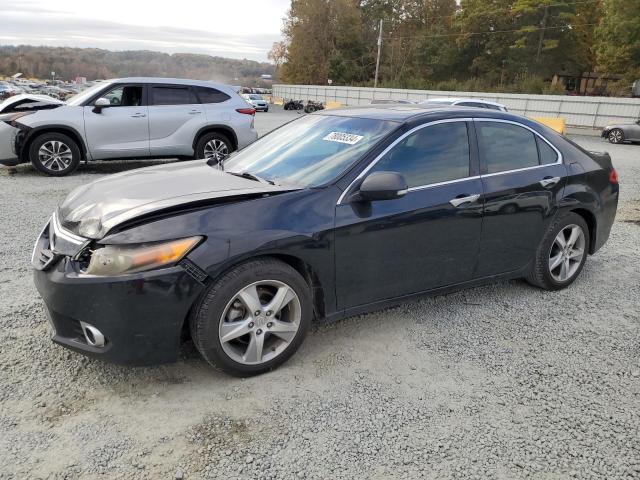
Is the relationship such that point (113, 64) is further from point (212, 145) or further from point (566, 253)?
point (566, 253)

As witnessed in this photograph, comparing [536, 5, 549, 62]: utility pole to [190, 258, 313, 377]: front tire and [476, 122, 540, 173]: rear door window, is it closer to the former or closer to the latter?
[476, 122, 540, 173]: rear door window

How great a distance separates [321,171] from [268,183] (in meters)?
0.35

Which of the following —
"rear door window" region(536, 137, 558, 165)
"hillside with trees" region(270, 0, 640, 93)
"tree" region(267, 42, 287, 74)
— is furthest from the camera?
"tree" region(267, 42, 287, 74)

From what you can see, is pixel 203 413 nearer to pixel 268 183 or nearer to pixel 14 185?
pixel 268 183

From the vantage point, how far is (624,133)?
64.0 feet

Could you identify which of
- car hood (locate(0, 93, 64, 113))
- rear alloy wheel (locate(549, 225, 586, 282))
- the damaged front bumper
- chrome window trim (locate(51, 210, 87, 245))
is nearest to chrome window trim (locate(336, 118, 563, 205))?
rear alloy wheel (locate(549, 225, 586, 282))

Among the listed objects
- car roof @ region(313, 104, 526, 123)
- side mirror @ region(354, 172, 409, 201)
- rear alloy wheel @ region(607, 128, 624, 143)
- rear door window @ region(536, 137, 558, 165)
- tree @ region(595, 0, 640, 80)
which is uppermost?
tree @ region(595, 0, 640, 80)

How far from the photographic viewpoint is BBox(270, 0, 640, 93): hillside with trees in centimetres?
4072

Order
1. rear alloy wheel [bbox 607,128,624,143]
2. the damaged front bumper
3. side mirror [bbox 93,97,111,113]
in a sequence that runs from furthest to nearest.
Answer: rear alloy wheel [bbox 607,128,624,143] → side mirror [bbox 93,97,111,113] → the damaged front bumper

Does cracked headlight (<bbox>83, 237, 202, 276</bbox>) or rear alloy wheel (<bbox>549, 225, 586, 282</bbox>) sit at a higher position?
cracked headlight (<bbox>83, 237, 202, 276</bbox>)

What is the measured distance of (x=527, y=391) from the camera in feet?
9.97

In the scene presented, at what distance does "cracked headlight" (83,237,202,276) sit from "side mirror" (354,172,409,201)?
3.75ft

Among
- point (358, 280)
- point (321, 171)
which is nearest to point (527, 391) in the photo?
point (358, 280)

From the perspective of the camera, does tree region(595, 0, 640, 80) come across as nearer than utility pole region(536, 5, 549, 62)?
Yes
